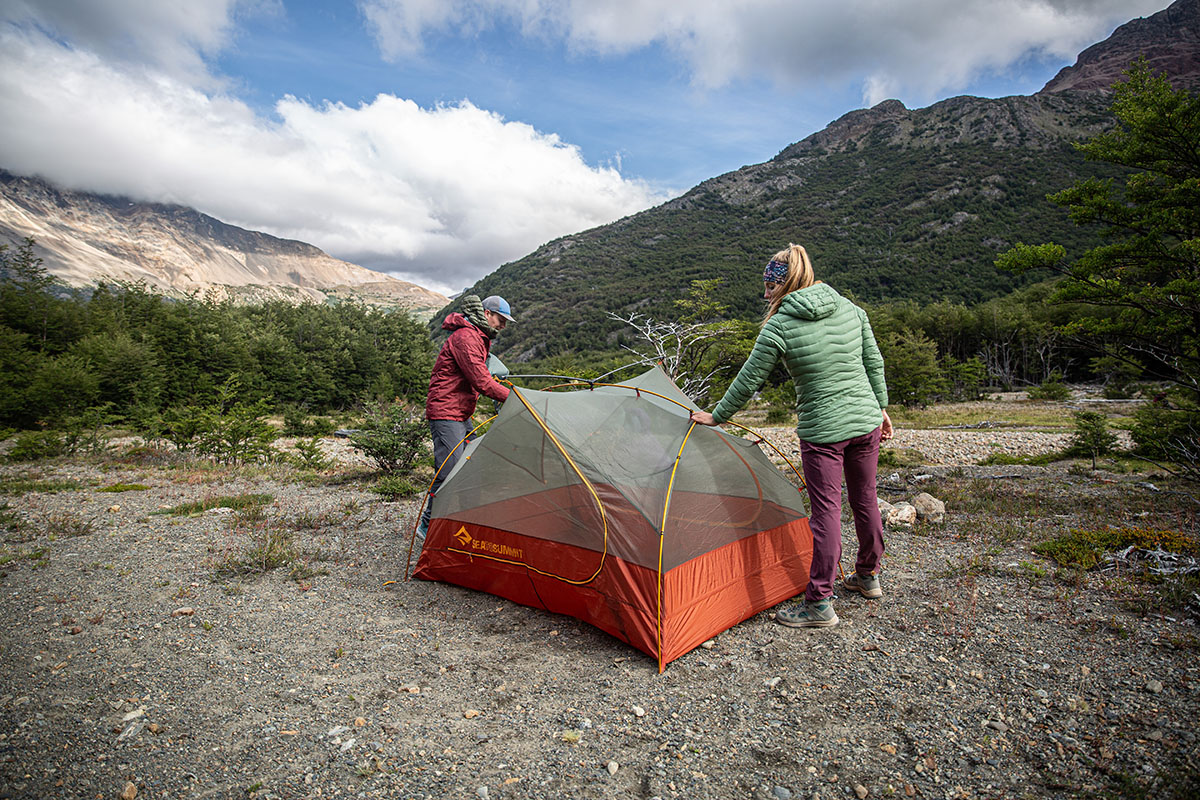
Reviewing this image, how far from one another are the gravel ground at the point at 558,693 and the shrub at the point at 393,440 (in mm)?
4891

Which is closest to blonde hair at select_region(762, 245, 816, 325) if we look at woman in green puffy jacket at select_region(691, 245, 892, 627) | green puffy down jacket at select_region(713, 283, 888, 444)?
woman in green puffy jacket at select_region(691, 245, 892, 627)

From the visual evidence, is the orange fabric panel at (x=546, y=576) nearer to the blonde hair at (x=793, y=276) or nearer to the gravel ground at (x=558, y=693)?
the gravel ground at (x=558, y=693)

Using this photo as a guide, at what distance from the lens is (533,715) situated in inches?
127

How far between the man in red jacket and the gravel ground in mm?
1455

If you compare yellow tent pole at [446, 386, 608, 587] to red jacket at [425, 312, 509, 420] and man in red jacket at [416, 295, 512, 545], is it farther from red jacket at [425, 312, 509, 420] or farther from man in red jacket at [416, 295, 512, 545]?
man in red jacket at [416, 295, 512, 545]

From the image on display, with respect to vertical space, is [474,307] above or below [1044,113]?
below

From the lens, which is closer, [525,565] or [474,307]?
[525,565]

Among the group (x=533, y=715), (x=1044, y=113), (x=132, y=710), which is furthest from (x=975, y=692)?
(x=1044, y=113)

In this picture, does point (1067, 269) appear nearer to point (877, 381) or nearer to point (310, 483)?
point (877, 381)

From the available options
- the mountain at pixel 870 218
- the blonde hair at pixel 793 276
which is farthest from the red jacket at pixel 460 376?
the mountain at pixel 870 218

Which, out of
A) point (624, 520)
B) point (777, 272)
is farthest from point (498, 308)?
point (777, 272)

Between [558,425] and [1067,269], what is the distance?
726 cm

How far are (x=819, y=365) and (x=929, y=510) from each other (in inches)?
165

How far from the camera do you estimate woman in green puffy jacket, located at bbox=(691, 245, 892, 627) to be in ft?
13.0
